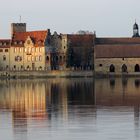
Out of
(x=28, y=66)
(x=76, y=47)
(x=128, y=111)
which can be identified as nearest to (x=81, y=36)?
(x=76, y=47)

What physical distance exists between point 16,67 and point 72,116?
87939mm

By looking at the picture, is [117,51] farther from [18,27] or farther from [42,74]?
[18,27]

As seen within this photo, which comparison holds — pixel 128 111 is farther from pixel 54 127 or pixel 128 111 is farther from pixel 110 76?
pixel 110 76

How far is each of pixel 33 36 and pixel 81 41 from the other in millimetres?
8690

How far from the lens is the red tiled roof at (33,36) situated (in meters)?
125

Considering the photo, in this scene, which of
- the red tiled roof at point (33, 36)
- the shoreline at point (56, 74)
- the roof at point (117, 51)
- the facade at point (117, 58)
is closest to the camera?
the shoreline at point (56, 74)

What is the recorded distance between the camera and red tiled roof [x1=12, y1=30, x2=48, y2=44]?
410 ft

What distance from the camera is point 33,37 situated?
127 metres

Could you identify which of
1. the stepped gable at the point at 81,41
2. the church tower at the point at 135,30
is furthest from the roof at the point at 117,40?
the church tower at the point at 135,30

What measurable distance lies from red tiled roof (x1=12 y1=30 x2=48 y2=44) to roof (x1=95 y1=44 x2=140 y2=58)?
34.3 ft

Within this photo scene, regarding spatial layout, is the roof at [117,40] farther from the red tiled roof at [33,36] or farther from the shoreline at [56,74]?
the shoreline at [56,74]

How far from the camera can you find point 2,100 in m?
54.2

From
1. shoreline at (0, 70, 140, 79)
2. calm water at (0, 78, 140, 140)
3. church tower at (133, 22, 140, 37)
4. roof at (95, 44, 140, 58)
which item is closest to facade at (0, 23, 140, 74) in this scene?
roof at (95, 44, 140, 58)

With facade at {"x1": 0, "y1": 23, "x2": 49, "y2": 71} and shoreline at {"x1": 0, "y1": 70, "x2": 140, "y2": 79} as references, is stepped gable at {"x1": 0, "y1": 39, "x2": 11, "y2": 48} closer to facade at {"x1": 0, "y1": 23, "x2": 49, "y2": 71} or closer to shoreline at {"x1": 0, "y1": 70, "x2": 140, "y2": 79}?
facade at {"x1": 0, "y1": 23, "x2": 49, "y2": 71}
